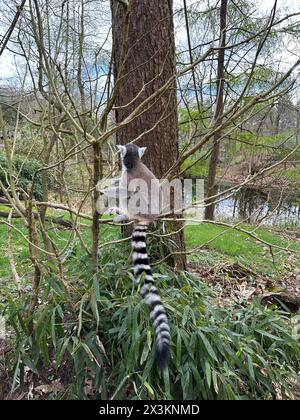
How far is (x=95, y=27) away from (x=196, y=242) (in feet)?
10.2

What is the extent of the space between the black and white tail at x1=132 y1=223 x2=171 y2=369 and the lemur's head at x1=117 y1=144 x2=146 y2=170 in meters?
0.43

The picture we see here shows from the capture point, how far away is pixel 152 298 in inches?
69.6

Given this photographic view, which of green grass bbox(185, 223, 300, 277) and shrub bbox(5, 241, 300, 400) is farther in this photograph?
green grass bbox(185, 223, 300, 277)

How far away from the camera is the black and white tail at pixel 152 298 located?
60.3 inches

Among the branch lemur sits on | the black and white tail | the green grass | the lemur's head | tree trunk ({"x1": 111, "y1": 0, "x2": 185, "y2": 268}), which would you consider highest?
tree trunk ({"x1": 111, "y1": 0, "x2": 185, "y2": 268})

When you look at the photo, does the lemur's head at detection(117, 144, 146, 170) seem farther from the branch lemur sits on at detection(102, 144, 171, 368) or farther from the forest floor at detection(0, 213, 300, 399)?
the forest floor at detection(0, 213, 300, 399)

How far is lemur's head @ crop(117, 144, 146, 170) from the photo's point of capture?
89.9 inches

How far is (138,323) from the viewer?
1961 millimetres

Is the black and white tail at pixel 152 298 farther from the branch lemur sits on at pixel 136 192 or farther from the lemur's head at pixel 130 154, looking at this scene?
the lemur's head at pixel 130 154

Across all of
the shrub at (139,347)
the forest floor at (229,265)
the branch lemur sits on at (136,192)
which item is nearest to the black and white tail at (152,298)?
the branch lemur sits on at (136,192)

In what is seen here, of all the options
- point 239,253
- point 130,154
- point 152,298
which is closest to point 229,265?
point 239,253

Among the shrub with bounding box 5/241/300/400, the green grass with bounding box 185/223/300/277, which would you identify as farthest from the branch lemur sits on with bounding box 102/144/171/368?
the green grass with bounding box 185/223/300/277
